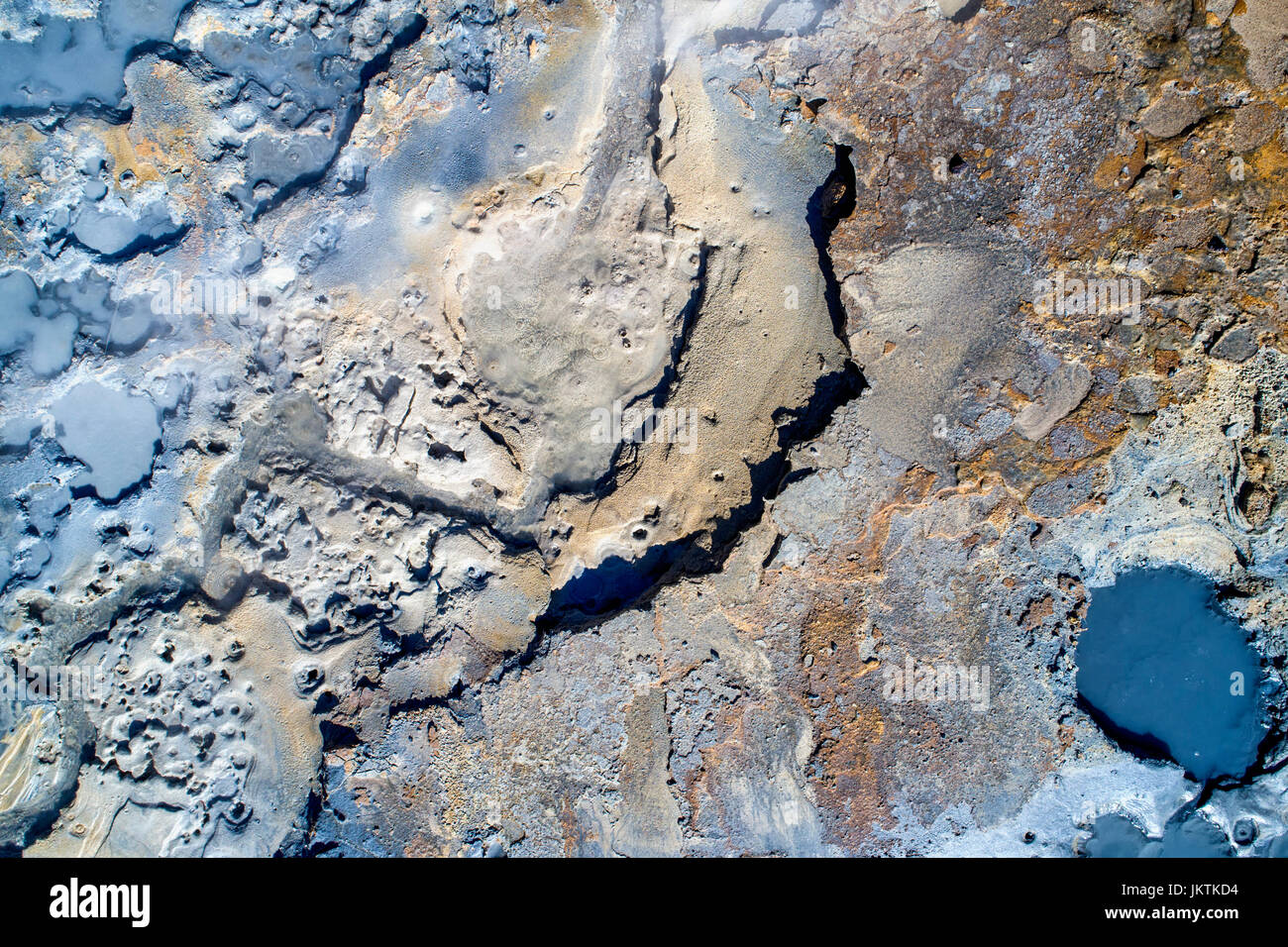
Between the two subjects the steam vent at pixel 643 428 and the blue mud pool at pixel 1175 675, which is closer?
the steam vent at pixel 643 428

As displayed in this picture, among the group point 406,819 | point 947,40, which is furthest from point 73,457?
point 947,40

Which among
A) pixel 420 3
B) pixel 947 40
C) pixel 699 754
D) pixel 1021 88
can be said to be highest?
pixel 420 3

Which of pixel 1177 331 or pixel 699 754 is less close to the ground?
pixel 1177 331

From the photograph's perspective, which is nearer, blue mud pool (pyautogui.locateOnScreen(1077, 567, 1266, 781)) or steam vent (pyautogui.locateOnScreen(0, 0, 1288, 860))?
steam vent (pyautogui.locateOnScreen(0, 0, 1288, 860))

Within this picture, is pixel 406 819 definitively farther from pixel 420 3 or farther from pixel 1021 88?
pixel 1021 88
